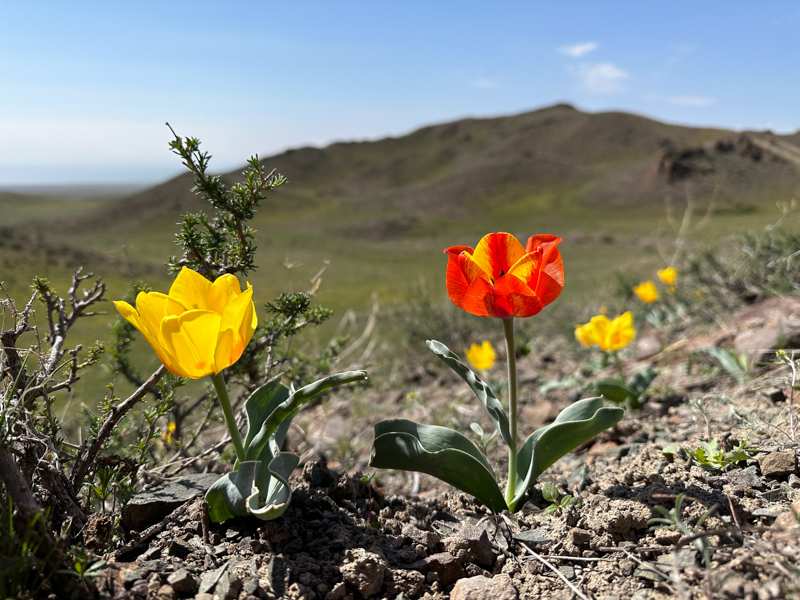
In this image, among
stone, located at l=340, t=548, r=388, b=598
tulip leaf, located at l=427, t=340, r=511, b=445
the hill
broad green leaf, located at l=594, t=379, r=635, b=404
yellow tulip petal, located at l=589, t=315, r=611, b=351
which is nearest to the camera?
stone, located at l=340, t=548, r=388, b=598

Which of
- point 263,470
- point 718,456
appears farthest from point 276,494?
point 718,456

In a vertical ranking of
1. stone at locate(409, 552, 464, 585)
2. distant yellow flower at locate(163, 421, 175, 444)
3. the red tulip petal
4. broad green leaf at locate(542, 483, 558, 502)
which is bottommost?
distant yellow flower at locate(163, 421, 175, 444)

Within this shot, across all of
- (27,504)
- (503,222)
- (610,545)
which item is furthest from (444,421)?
(503,222)

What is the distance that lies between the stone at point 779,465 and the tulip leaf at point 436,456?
85 cm

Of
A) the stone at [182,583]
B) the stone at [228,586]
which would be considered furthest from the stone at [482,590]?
the stone at [182,583]

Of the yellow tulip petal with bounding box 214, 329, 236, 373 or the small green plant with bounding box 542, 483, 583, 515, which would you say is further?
the small green plant with bounding box 542, 483, 583, 515

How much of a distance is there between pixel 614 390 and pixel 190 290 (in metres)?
2.22

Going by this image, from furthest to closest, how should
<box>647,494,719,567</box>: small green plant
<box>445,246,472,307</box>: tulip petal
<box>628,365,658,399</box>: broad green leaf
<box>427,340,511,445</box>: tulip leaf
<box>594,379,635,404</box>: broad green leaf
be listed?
<box>628,365,658,399</box>: broad green leaf
<box>594,379,635,404</box>: broad green leaf
<box>427,340,511,445</box>: tulip leaf
<box>445,246,472,307</box>: tulip petal
<box>647,494,719,567</box>: small green plant

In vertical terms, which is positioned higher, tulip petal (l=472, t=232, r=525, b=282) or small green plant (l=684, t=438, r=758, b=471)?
tulip petal (l=472, t=232, r=525, b=282)

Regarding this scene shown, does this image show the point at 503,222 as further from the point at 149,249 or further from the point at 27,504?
the point at 27,504

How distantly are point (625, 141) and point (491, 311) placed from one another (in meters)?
61.1

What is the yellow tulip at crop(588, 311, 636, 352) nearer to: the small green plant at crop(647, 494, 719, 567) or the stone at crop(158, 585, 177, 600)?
the small green plant at crop(647, 494, 719, 567)

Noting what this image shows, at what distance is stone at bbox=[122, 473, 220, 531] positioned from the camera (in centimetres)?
171

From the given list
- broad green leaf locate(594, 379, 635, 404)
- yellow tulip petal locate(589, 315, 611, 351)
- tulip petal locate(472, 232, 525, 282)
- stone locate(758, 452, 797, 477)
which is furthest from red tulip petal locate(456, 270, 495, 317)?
yellow tulip petal locate(589, 315, 611, 351)
